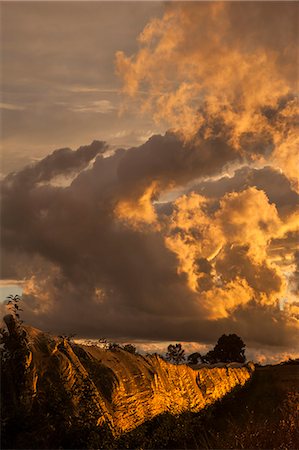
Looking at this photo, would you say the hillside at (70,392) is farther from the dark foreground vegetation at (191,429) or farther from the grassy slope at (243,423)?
the grassy slope at (243,423)

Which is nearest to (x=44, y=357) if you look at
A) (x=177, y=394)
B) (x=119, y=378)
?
(x=119, y=378)

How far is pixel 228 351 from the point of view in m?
91.5

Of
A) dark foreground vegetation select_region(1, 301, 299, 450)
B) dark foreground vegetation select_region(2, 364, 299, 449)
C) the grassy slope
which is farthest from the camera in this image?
the grassy slope

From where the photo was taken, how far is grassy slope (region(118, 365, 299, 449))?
71.4ft

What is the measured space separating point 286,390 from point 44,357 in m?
25.5

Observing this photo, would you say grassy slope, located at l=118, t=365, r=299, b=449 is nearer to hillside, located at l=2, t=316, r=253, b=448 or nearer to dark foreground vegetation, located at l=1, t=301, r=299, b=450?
dark foreground vegetation, located at l=1, t=301, r=299, b=450

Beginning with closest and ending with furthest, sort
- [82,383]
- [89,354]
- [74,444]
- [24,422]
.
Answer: [24,422], [74,444], [82,383], [89,354]

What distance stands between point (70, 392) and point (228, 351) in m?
75.7

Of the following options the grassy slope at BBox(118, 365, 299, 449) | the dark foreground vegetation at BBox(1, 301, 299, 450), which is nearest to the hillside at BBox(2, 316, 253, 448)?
the dark foreground vegetation at BBox(1, 301, 299, 450)

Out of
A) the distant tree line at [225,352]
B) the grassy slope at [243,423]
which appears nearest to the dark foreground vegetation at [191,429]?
the grassy slope at [243,423]

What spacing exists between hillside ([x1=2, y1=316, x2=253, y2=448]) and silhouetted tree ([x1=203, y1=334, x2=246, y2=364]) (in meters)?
66.1

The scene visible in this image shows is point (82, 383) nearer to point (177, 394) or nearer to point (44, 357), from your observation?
point (44, 357)

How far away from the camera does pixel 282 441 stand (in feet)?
71.8

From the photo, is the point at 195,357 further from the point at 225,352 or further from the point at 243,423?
the point at 243,423
